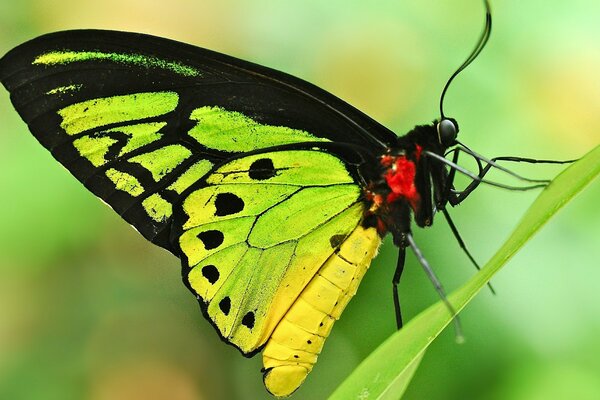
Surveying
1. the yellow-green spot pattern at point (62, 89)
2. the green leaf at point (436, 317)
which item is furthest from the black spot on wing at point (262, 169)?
the green leaf at point (436, 317)

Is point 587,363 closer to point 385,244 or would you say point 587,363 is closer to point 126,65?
point 385,244

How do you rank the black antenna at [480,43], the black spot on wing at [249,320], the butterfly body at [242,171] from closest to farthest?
the black antenna at [480,43]
the butterfly body at [242,171]
the black spot on wing at [249,320]

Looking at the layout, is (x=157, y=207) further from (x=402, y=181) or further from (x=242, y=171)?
(x=402, y=181)

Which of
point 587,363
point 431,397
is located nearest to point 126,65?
point 431,397

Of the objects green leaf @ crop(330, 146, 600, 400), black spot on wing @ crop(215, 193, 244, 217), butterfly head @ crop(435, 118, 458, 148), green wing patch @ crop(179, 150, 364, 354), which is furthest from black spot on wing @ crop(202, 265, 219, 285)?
green leaf @ crop(330, 146, 600, 400)

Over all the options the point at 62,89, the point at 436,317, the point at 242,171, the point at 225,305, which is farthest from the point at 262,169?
the point at 436,317

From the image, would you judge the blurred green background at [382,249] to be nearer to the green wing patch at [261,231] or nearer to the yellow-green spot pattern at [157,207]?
the green wing patch at [261,231]

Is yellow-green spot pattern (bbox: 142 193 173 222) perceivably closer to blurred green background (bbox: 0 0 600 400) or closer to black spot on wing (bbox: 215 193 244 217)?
black spot on wing (bbox: 215 193 244 217)
